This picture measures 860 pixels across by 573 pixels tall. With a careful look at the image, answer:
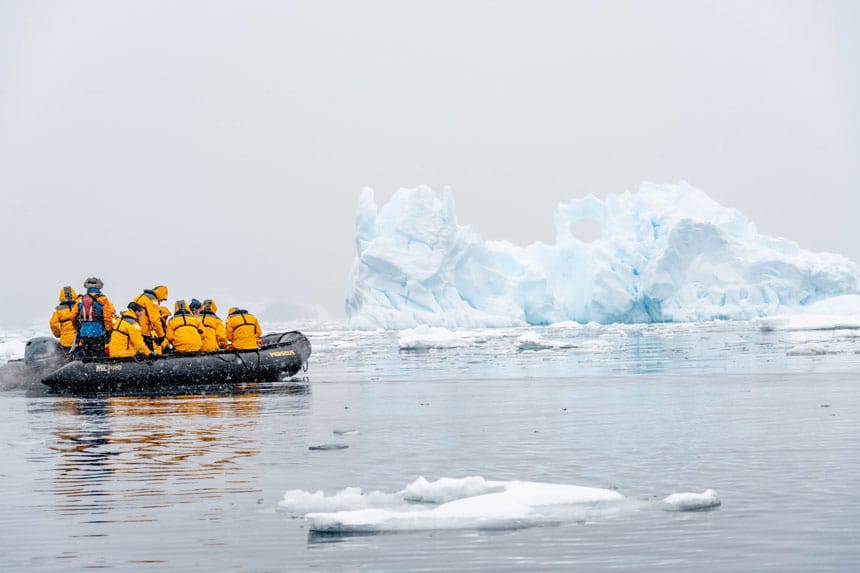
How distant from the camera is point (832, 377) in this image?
1504cm

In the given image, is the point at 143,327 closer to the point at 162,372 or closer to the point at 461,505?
the point at 162,372

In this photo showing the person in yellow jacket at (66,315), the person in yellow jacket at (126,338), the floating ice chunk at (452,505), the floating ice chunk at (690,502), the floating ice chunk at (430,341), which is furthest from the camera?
the floating ice chunk at (430,341)

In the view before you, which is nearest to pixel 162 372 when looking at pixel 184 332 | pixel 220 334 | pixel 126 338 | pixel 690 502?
pixel 126 338

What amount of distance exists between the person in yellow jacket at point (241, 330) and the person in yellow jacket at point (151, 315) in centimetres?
100

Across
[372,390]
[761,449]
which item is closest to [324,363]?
[372,390]

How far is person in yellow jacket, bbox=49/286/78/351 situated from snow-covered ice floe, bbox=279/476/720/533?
1128 cm

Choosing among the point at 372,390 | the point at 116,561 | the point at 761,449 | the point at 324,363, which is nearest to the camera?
the point at 116,561

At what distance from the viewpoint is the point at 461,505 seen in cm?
531

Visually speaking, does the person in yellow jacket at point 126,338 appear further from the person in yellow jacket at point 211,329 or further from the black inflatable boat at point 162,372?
the person in yellow jacket at point 211,329

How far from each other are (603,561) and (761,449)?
374cm

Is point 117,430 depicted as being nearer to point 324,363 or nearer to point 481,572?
point 481,572

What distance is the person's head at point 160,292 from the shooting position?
1595cm

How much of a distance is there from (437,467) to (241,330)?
974 cm

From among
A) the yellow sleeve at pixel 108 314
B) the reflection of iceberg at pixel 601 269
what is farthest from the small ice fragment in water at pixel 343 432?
the reflection of iceberg at pixel 601 269
